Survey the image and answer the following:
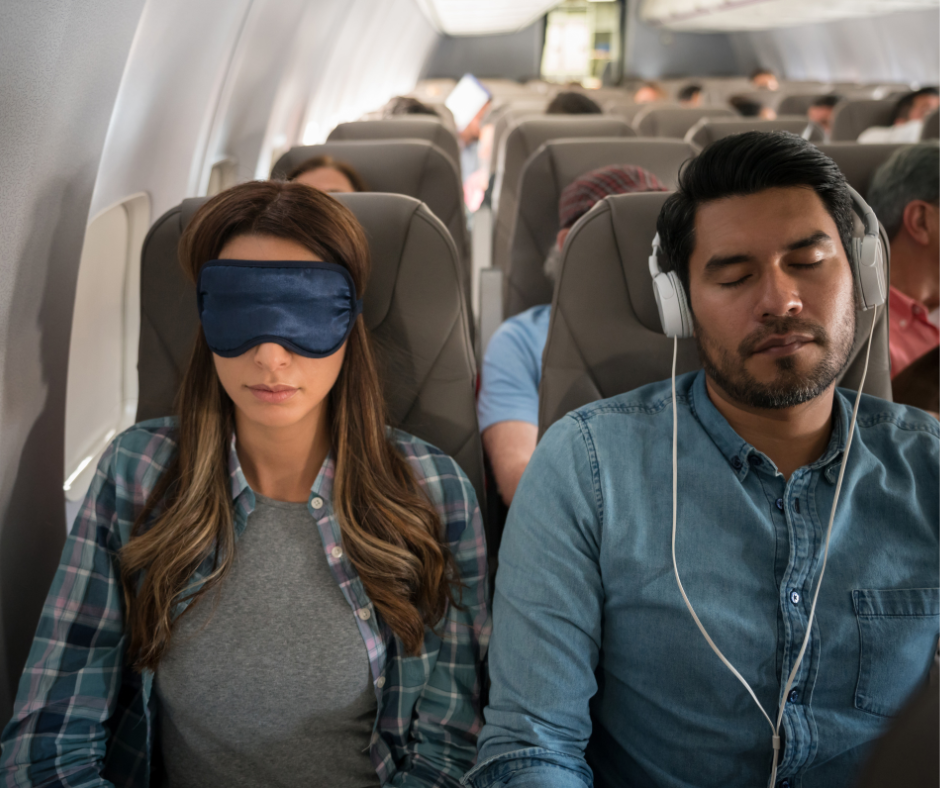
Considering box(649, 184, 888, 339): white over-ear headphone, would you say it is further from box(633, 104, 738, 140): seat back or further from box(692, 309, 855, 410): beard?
box(633, 104, 738, 140): seat back

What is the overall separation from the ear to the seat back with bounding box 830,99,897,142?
162 inches

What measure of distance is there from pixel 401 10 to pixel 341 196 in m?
9.05

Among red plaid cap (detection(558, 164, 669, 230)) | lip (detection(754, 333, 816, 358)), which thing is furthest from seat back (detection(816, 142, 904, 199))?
lip (detection(754, 333, 816, 358))

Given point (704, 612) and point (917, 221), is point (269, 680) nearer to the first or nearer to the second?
point (704, 612)

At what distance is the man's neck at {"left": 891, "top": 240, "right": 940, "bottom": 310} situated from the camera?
2102 mm

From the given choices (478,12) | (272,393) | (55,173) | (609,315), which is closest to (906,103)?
(609,315)

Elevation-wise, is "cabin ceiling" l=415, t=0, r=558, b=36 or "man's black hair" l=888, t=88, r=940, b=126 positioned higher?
"cabin ceiling" l=415, t=0, r=558, b=36

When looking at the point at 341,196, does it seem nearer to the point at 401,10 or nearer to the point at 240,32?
the point at 240,32

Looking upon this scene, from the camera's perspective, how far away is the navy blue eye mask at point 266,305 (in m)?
1.21

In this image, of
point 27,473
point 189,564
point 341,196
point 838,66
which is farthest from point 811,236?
point 838,66

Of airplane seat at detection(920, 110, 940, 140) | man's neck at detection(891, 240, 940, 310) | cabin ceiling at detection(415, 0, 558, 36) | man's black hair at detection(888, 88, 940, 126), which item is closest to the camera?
man's neck at detection(891, 240, 940, 310)

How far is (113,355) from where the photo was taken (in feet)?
8.68

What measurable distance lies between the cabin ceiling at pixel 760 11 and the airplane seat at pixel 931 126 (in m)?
5.52

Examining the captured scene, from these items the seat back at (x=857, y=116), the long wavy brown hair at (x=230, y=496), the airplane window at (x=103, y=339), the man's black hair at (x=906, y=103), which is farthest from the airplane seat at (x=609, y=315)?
the man's black hair at (x=906, y=103)
